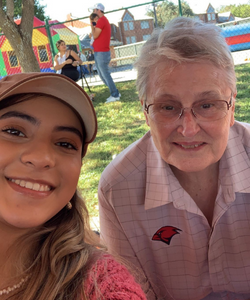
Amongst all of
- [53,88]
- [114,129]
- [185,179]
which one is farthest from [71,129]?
[114,129]

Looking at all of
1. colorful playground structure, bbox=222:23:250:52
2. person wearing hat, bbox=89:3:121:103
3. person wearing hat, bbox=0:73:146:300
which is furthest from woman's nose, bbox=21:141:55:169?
colorful playground structure, bbox=222:23:250:52

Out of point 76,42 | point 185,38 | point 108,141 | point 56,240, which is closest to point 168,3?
point 108,141

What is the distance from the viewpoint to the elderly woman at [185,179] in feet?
5.49

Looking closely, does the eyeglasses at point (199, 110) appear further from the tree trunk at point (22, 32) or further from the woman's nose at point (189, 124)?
the tree trunk at point (22, 32)

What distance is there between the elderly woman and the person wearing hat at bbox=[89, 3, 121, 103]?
18.0ft

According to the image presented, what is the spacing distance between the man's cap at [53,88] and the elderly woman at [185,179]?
1.37 feet

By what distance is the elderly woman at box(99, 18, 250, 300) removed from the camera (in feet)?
5.49

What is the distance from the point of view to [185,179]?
1936mm

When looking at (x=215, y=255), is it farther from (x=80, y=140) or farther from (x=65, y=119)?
(x=65, y=119)

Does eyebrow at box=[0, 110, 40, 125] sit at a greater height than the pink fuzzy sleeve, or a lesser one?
greater

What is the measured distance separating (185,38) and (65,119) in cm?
75

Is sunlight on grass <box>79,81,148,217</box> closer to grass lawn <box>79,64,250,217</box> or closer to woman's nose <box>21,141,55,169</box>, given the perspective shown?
grass lawn <box>79,64,250,217</box>

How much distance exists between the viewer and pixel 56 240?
1.59m

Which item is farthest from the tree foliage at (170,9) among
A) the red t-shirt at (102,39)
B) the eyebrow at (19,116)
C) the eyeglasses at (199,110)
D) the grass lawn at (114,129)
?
the eyebrow at (19,116)
